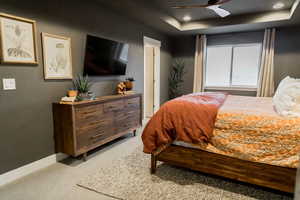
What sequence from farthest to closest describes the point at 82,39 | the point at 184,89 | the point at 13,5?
the point at 184,89, the point at 82,39, the point at 13,5

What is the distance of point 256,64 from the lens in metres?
4.87

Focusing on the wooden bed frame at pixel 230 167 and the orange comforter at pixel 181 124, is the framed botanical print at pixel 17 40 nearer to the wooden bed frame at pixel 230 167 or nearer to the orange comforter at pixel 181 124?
the orange comforter at pixel 181 124

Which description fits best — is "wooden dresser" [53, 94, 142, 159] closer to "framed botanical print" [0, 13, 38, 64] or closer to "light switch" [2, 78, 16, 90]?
"light switch" [2, 78, 16, 90]

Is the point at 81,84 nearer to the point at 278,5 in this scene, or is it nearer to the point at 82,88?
the point at 82,88

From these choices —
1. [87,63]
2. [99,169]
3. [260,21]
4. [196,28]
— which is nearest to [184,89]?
[196,28]

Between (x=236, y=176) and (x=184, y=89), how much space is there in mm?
4062

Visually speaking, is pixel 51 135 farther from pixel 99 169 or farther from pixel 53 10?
pixel 53 10

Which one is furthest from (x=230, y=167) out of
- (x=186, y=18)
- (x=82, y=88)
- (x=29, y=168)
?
(x=186, y=18)

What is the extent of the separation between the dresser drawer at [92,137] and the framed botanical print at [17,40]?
46.1 inches

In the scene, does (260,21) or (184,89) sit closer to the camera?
(260,21)

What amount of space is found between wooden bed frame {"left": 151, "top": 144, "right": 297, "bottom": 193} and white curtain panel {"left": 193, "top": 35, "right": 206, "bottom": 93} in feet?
11.8

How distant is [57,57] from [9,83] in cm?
70

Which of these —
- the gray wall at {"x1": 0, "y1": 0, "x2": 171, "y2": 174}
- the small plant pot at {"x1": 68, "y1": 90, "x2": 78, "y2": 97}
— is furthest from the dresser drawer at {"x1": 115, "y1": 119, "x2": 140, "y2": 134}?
the small plant pot at {"x1": 68, "y1": 90, "x2": 78, "y2": 97}

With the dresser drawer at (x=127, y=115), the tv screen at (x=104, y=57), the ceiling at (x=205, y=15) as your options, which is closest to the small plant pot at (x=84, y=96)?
the tv screen at (x=104, y=57)
